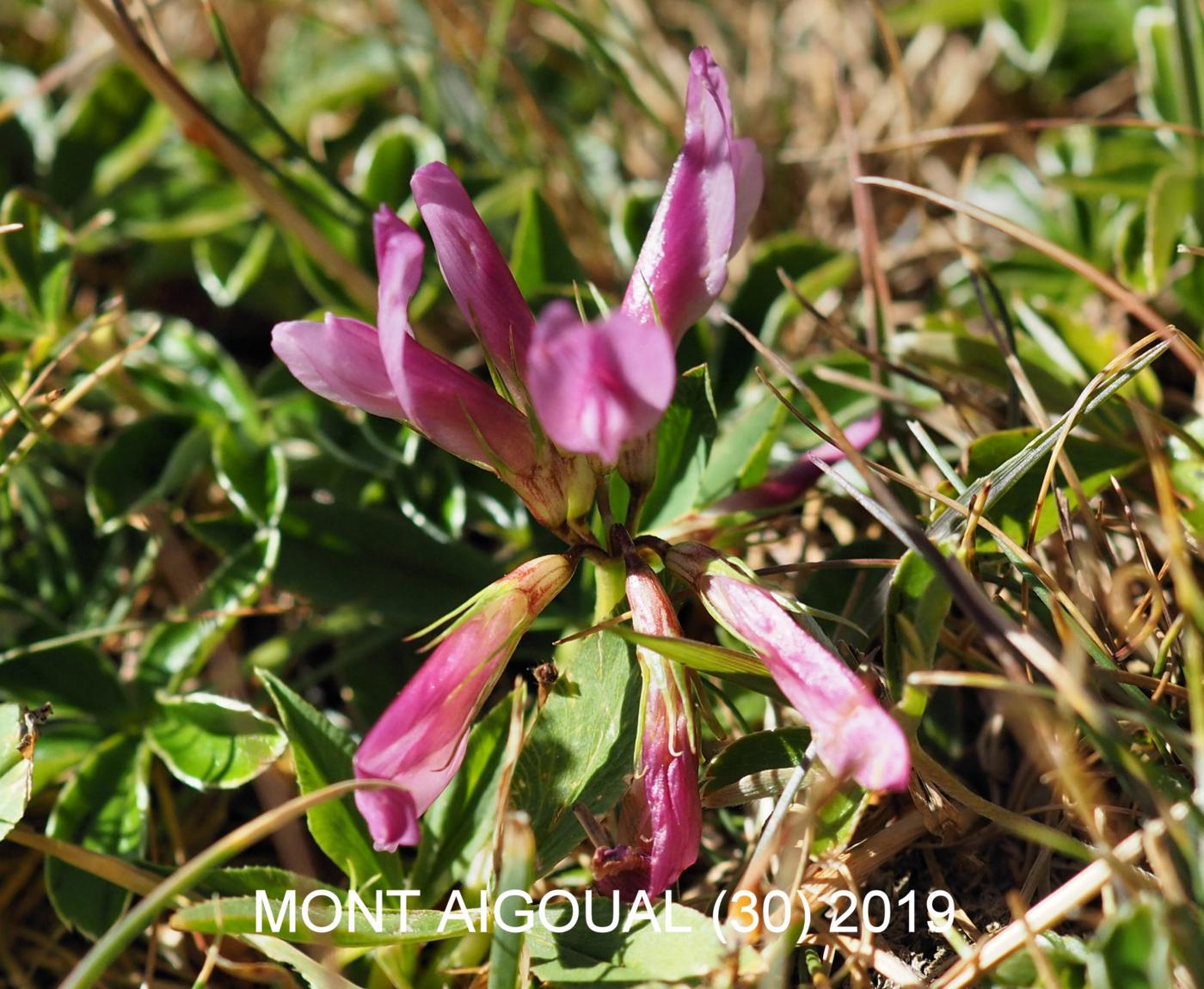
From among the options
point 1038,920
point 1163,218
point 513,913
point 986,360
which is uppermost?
point 1163,218

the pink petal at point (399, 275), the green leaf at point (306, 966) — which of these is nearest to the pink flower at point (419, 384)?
the pink petal at point (399, 275)

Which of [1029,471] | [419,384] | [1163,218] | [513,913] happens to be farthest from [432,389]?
[1163,218]

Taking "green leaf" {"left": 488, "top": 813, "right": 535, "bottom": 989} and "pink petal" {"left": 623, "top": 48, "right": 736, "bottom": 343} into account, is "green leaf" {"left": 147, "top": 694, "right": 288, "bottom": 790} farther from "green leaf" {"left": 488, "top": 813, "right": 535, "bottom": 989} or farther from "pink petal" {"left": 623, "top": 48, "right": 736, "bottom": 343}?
"pink petal" {"left": 623, "top": 48, "right": 736, "bottom": 343}

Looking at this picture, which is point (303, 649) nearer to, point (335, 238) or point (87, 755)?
point (87, 755)

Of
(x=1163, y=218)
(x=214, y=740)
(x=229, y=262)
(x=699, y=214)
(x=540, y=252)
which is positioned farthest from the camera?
(x=229, y=262)

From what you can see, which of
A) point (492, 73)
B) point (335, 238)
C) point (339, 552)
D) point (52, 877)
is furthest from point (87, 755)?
point (492, 73)

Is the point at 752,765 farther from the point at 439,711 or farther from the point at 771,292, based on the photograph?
the point at 771,292
